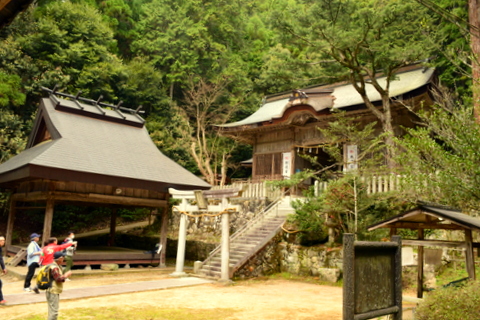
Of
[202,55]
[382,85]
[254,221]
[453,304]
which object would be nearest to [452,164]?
[453,304]

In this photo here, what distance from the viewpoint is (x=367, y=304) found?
332 cm

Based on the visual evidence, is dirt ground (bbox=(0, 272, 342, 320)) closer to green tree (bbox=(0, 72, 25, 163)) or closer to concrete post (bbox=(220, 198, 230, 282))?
concrete post (bbox=(220, 198, 230, 282))

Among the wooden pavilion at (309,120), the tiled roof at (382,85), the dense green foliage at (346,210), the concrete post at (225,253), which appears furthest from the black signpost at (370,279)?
the tiled roof at (382,85)

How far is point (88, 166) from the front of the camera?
39.6 feet

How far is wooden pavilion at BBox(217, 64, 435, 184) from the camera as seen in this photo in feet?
54.1

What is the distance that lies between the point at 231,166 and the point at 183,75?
29.5ft

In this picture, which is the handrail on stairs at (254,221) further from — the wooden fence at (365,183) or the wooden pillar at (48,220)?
the wooden pillar at (48,220)

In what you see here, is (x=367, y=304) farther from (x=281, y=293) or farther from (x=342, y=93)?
(x=342, y=93)

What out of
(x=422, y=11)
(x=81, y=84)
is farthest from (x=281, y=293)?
(x=81, y=84)

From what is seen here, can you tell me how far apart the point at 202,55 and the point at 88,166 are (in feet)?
69.0

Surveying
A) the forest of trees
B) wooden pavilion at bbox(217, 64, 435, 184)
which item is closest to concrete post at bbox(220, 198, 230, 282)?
the forest of trees

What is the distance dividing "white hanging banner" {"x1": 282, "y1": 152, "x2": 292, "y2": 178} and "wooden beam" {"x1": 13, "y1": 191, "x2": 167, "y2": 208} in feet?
25.9

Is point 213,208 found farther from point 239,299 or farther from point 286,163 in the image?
point 286,163

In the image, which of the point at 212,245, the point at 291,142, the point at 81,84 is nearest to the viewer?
the point at 212,245
